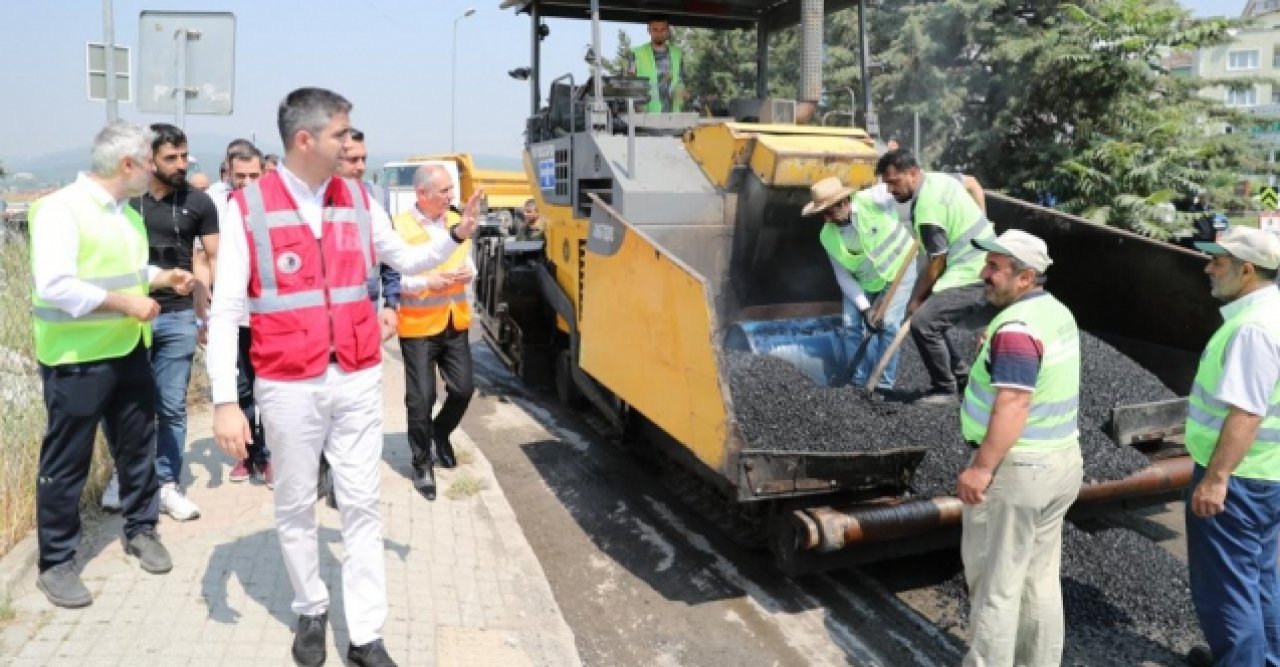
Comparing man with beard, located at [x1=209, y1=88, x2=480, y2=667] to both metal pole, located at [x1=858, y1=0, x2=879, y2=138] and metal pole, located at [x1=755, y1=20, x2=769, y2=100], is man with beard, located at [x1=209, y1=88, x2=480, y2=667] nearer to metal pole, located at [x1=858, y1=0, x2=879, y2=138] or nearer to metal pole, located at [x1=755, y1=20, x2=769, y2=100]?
metal pole, located at [x1=858, y1=0, x2=879, y2=138]

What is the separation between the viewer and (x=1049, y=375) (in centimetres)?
307

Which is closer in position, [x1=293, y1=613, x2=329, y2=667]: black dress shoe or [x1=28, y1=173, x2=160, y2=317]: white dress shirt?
[x1=293, y1=613, x2=329, y2=667]: black dress shoe

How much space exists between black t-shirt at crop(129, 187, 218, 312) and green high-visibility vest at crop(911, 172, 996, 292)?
141 inches

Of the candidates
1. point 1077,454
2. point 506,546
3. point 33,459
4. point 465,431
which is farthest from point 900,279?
point 33,459

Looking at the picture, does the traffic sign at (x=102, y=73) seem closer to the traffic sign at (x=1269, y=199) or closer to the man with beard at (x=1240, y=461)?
the man with beard at (x=1240, y=461)

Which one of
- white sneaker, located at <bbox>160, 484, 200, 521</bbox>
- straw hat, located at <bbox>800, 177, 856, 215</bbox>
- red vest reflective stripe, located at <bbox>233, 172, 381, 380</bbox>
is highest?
straw hat, located at <bbox>800, 177, 856, 215</bbox>

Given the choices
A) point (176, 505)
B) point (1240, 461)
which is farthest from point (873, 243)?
point (176, 505)

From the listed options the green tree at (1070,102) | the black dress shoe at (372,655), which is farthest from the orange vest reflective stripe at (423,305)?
the green tree at (1070,102)

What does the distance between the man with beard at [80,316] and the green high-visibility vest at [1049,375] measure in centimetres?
297

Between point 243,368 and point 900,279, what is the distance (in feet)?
A: 11.7

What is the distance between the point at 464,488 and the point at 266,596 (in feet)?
5.20

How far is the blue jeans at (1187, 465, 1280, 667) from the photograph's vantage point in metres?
3.25

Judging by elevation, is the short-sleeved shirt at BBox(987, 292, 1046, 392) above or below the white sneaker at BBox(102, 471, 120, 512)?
above

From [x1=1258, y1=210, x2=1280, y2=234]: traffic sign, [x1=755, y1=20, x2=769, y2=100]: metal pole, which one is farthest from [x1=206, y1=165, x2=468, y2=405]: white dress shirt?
[x1=1258, y1=210, x2=1280, y2=234]: traffic sign
